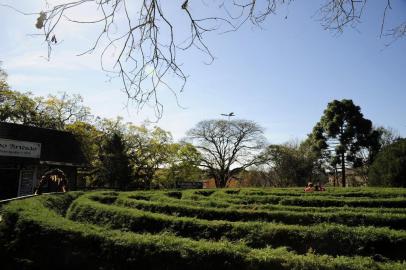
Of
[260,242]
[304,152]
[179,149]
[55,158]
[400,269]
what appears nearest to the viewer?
[400,269]

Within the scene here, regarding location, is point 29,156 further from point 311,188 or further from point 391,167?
point 391,167

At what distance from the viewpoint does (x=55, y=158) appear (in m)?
28.3

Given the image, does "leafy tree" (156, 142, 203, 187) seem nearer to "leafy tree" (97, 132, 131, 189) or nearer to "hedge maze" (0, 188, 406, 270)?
"leafy tree" (97, 132, 131, 189)

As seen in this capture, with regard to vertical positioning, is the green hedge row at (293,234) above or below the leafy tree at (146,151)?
below

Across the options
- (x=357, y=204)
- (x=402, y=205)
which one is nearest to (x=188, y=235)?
(x=357, y=204)

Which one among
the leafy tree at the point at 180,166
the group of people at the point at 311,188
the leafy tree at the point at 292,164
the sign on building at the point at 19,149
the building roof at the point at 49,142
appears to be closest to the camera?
the sign on building at the point at 19,149

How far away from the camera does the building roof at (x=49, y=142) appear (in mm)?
26422

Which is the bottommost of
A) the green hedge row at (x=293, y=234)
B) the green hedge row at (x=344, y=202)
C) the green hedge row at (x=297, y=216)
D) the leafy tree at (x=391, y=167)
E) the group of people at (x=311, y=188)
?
the green hedge row at (x=293, y=234)

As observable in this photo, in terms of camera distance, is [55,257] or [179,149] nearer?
[55,257]

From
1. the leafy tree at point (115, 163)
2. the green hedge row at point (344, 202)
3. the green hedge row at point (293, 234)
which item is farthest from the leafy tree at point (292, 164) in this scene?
the green hedge row at point (293, 234)

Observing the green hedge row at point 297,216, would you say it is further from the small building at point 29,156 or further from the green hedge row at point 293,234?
the small building at point 29,156

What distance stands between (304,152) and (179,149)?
20929 mm

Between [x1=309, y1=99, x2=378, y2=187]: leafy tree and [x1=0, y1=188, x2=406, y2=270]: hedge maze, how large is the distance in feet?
98.8

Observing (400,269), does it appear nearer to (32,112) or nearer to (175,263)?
(175,263)
